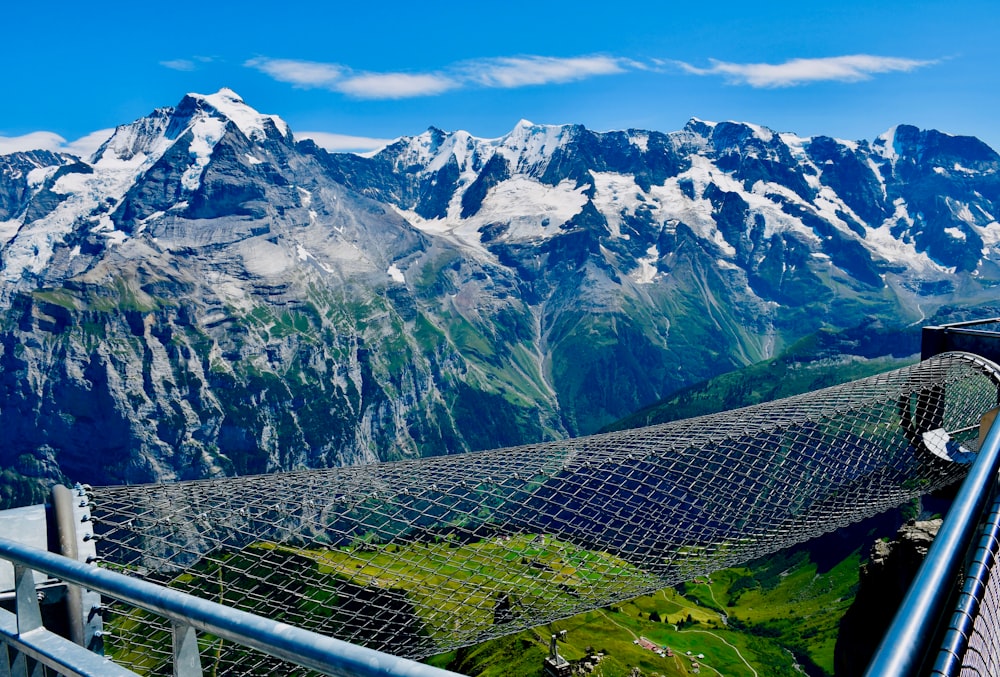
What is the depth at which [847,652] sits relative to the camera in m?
11.8

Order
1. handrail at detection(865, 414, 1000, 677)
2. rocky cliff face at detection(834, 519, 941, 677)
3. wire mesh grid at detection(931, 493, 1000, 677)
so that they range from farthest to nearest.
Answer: rocky cliff face at detection(834, 519, 941, 677) < wire mesh grid at detection(931, 493, 1000, 677) < handrail at detection(865, 414, 1000, 677)

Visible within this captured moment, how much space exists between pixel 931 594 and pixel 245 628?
3.07 meters

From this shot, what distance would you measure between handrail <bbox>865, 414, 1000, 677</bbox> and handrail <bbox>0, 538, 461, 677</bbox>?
1.66 meters

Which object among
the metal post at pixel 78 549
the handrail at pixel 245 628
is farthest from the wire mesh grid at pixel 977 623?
the metal post at pixel 78 549

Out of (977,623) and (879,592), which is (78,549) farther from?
(879,592)

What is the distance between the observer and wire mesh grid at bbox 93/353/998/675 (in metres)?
9.78

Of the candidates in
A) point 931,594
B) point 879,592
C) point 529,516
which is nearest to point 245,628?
point 931,594

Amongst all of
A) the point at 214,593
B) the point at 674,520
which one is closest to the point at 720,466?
the point at 674,520

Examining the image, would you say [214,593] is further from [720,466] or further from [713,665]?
[713,665]

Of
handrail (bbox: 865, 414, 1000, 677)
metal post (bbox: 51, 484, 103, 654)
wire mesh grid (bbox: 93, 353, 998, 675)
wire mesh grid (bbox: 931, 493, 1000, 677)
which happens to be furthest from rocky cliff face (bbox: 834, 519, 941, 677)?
metal post (bbox: 51, 484, 103, 654)

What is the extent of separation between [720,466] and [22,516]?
10.1 meters

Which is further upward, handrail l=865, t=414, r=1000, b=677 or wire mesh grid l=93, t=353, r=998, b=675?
handrail l=865, t=414, r=1000, b=677

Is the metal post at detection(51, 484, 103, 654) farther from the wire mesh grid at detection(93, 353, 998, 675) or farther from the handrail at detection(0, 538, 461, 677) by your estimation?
the wire mesh grid at detection(93, 353, 998, 675)

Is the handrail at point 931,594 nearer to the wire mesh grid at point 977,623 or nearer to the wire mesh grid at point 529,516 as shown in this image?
the wire mesh grid at point 977,623
